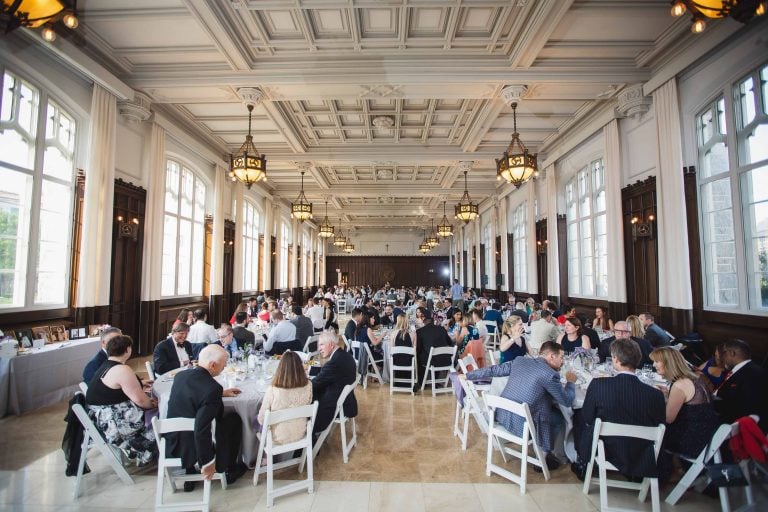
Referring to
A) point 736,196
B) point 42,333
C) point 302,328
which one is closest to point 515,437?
point 302,328

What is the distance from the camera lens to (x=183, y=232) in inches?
392

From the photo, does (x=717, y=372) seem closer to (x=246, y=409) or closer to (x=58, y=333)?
(x=246, y=409)

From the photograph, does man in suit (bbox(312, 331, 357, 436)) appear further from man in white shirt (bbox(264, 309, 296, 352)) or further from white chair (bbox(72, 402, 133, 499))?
man in white shirt (bbox(264, 309, 296, 352))

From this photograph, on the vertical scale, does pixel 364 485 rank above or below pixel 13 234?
below

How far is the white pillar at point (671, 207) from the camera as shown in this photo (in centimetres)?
591

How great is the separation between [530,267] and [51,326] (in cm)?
1151

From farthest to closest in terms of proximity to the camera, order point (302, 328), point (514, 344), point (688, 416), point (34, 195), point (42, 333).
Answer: point (302, 328)
point (34, 195)
point (42, 333)
point (514, 344)
point (688, 416)

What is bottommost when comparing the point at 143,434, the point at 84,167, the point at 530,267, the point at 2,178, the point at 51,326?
the point at 143,434

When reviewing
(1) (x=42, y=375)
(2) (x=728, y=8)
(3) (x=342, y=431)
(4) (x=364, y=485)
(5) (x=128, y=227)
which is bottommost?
(4) (x=364, y=485)

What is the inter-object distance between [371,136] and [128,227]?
6.08 metres

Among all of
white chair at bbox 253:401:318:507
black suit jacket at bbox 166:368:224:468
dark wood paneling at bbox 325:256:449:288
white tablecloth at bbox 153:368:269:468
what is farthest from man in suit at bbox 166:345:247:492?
dark wood paneling at bbox 325:256:449:288

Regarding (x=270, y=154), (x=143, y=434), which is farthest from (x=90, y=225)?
(x=270, y=154)

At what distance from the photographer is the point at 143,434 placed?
3.40 meters

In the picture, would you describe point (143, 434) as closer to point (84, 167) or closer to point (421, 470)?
point (421, 470)
